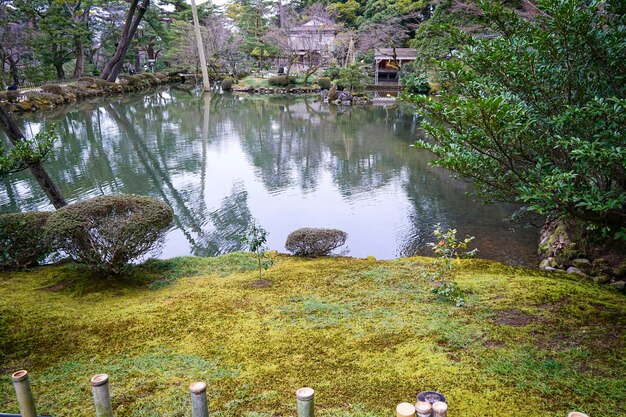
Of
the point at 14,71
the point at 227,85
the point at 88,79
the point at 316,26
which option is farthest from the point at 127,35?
the point at 316,26

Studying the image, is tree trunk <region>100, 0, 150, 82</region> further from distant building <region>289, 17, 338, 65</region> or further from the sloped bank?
distant building <region>289, 17, 338, 65</region>

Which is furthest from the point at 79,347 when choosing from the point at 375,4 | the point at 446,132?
the point at 375,4

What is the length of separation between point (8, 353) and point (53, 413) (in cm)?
115

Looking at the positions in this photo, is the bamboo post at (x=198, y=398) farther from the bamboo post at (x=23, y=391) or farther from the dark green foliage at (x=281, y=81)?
the dark green foliage at (x=281, y=81)

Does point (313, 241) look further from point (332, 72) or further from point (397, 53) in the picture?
point (397, 53)

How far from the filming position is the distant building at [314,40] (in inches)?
1351

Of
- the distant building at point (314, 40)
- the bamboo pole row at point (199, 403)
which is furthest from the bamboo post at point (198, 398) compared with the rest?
the distant building at point (314, 40)

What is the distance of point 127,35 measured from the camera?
23047 millimetres

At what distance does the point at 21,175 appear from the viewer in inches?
445

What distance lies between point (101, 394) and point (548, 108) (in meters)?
3.22

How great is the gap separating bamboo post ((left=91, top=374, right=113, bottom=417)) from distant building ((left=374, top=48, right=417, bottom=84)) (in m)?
31.7

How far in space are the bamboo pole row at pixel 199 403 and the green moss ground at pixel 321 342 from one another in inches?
32.2

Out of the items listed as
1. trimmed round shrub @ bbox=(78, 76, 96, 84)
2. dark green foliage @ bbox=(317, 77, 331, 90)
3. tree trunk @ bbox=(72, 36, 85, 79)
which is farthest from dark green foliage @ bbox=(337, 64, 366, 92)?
Result: tree trunk @ bbox=(72, 36, 85, 79)

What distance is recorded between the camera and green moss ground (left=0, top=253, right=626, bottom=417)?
2.77 meters
